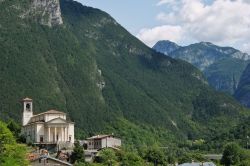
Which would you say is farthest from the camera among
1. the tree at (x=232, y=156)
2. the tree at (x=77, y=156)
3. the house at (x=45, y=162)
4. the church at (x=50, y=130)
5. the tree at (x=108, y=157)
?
the tree at (x=232, y=156)

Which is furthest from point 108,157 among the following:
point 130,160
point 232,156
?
point 232,156

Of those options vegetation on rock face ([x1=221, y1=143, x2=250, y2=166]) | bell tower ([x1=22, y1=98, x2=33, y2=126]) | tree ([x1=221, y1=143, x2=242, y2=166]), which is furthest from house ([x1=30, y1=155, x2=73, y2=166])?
vegetation on rock face ([x1=221, y1=143, x2=250, y2=166])

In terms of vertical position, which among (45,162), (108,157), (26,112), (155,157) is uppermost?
(26,112)

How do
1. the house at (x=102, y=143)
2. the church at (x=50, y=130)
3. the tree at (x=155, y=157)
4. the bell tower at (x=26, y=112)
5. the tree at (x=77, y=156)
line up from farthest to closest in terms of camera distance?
the bell tower at (x=26, y=112) < the house at (x=102, y=143) < the church at (x=50, y=130) < the tree at (x=155, y=157) < the tree at (x=77, y=156)

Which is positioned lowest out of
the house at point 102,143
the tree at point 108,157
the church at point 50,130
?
the tree at point 108,157

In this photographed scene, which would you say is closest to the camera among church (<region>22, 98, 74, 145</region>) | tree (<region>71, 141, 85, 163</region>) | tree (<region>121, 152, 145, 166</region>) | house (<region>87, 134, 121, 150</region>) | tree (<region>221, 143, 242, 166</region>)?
tree (<region>121, 152, 145, 166</region>)

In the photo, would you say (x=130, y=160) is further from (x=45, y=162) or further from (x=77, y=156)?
(x=45, y=162)

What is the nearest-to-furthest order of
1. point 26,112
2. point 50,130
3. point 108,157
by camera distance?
point 108,157, point 50,130, point 26,112

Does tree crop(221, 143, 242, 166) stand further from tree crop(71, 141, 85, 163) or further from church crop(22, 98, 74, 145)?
tree crop(71, 141, 85, 163)

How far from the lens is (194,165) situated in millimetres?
134250

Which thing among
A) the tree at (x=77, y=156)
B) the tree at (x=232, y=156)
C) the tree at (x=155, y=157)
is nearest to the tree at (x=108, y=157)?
the tree at (x=77, y=156)

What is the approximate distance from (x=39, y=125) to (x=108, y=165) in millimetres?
31975

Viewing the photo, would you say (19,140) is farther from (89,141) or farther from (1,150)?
(1,150)

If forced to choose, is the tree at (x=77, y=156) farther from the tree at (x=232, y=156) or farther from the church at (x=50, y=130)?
the tree at (x=232, y=156)
